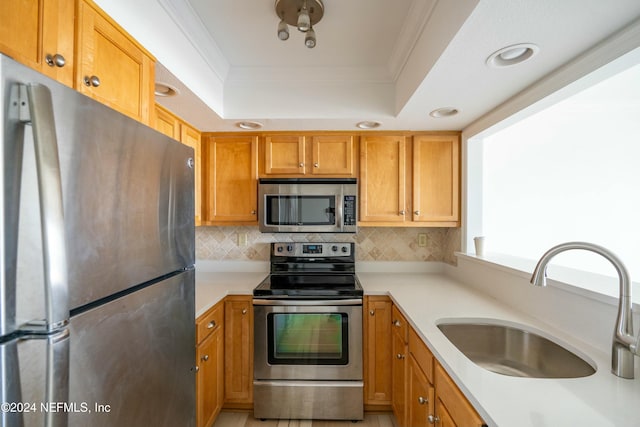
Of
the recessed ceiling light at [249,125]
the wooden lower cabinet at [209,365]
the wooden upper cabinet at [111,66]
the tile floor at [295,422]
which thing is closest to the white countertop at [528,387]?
the wooden lower cabinet at [209,365]

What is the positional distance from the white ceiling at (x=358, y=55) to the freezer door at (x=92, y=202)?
2.24 feet

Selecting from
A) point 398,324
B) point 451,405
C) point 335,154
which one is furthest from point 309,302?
point 335,154

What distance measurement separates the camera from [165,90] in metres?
1.56

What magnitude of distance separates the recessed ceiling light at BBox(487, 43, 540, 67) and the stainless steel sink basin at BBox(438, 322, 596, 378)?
126 centimetres

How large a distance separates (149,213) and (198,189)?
151 centimetres

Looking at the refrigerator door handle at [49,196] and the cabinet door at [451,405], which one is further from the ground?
the refrigerator door handle at [49,196]

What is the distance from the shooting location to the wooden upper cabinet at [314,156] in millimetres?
2250

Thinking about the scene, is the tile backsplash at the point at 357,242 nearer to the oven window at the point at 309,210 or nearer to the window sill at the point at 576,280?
the oven window at the point at 309,210

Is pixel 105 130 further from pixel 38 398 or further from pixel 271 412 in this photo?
pixel 271 412

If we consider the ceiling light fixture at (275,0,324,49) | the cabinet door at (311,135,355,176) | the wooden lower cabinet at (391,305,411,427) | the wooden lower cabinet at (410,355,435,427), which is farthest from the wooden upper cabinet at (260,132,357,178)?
the wooden lower cabinet at (410,355,435,427)

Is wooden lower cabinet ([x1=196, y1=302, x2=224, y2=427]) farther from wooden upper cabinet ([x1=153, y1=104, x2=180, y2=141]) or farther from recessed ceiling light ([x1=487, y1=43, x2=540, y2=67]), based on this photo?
recessed ceiling light ([x1=487, y1=43, x2=540, y2=67])

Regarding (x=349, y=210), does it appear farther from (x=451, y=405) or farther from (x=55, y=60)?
(x=55, y=60)

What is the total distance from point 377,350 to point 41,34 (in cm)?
225

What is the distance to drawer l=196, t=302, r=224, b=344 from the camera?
1.57m
